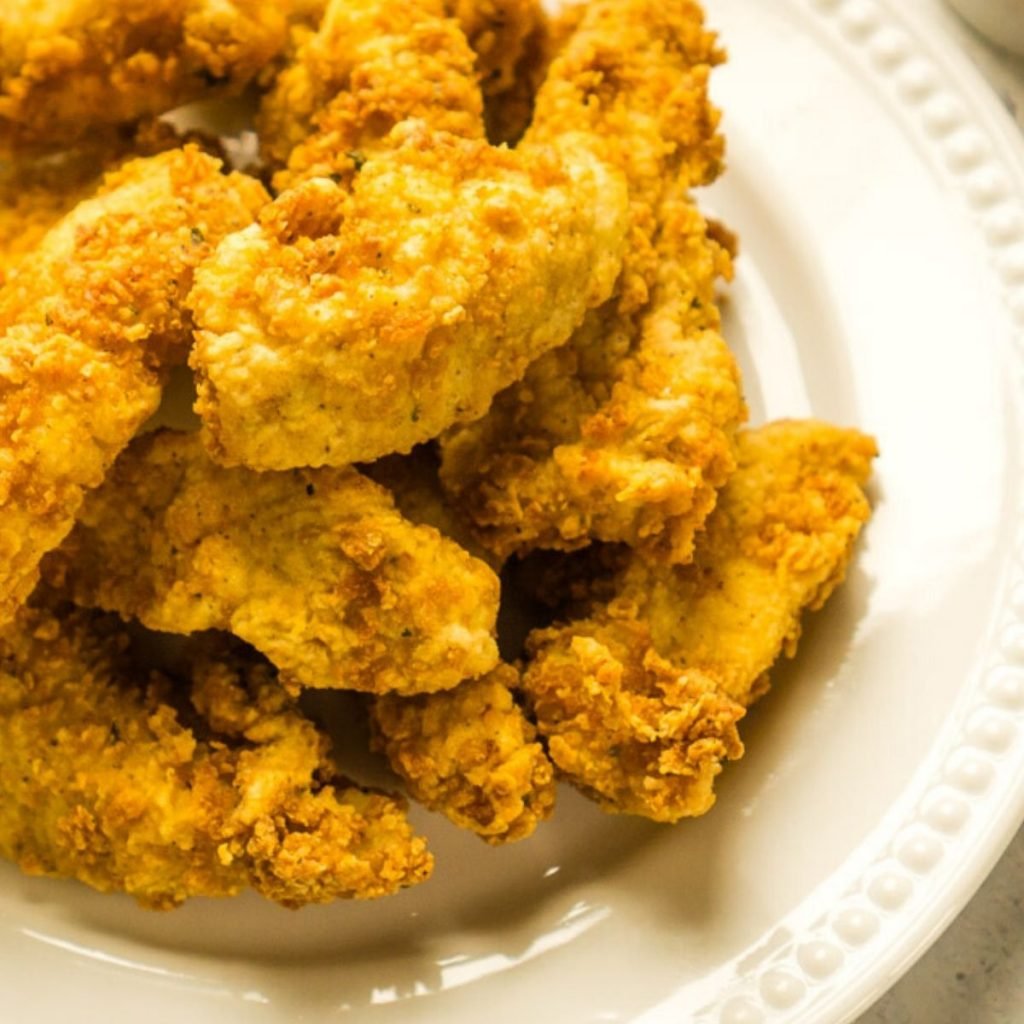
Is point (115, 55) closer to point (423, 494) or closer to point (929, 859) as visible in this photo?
point (423, 494)

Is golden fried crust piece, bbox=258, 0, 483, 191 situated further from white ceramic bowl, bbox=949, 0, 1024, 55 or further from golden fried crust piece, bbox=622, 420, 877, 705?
white ceramic bowl, bbox=949, 0, 1024, 55

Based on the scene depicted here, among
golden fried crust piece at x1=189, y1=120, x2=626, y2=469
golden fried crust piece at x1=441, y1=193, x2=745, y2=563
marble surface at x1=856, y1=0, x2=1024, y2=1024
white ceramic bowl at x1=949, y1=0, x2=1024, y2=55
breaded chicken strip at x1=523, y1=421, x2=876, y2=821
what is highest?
white ceramic bowl at x1=949, y1=0, x2=1024, y2=55

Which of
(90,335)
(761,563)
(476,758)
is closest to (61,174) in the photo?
(90,335)

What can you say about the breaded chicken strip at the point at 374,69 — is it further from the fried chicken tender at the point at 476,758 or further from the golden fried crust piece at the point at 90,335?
the fried chicken tender at the point at 476,758

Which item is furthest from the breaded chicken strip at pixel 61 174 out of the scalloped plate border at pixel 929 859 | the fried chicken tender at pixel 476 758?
the scalloped plate border at pixel 929 859

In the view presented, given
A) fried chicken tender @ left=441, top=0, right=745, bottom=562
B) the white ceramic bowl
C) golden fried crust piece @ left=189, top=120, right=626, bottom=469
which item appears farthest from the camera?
the white ceramic bowl

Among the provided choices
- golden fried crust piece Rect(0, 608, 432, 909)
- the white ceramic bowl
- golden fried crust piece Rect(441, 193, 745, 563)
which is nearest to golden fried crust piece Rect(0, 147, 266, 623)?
golden fried crust piece Rect(0, 608, 432, 909)

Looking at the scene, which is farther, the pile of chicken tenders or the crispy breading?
the crispy breading
